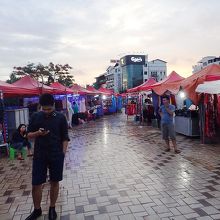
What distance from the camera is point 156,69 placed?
3236 inches

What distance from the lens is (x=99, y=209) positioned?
412cm

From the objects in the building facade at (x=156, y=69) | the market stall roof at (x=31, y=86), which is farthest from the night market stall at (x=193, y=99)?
the building facade at (x=156, y=69)

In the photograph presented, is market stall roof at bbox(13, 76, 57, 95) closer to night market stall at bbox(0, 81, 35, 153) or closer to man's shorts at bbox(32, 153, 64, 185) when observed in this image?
night market stall at bbox(0, 81, 35, 153)

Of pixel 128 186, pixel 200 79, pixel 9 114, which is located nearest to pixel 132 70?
pixel 9 114

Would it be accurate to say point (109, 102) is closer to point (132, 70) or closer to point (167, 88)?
point (167, 88)

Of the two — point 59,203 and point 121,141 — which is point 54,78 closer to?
point 121,141

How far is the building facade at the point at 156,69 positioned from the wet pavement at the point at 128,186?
244 feet

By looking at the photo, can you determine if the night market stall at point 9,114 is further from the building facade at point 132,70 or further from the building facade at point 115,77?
the building facade at point 115,77

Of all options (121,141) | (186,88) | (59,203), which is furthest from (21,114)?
(59,203)

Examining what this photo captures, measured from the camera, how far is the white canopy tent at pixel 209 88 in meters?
7.43

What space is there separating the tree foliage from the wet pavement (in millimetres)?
27097

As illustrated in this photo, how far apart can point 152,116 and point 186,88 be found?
6745 millimetres

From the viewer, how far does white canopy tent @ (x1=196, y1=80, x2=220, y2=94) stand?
743 centimetres

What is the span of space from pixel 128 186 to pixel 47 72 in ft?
108
